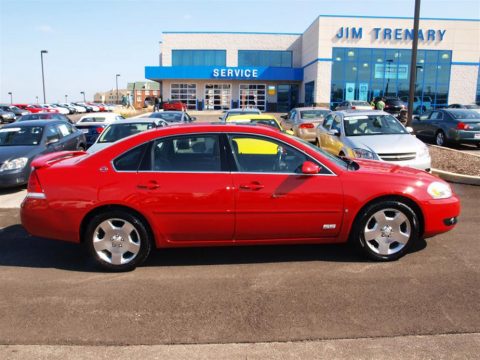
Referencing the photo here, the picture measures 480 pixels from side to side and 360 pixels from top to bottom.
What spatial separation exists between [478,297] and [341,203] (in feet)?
5.03

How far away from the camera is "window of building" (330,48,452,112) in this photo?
41.5 metres

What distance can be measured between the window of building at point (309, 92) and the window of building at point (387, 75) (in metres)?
2.34

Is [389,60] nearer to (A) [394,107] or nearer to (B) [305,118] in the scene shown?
(A) [394,107]

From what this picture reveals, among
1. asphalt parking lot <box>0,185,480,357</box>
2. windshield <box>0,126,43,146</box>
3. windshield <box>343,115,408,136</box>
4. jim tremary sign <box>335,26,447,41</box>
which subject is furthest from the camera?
jim tremary sign <box>335,26,447,41</box>

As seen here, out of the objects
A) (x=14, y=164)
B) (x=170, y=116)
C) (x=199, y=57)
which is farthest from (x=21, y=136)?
(x=199, y=57)

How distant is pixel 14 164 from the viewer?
28.8 feet

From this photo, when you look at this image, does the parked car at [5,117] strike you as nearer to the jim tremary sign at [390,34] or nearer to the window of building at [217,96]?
the window of building at [217,96]

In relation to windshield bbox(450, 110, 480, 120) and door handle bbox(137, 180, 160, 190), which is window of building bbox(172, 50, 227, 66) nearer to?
windshield bbox(450, 110, 480, 120)

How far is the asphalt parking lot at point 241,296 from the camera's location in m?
3.41

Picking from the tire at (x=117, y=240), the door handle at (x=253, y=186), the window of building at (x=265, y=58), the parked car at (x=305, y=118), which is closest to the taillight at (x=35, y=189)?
the tire at (x=117, y=240)

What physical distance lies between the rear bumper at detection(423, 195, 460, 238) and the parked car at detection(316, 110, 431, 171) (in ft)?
10.9

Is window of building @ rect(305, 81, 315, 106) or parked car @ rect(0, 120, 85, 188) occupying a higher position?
window of building @ rect(305, 81, 315, 106)

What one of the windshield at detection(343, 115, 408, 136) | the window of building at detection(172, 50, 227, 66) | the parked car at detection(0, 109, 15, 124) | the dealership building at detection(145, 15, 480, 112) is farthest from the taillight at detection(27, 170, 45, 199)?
the window of building at detection(172, 50, 227, 66)

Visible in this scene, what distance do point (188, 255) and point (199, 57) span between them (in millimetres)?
49245
